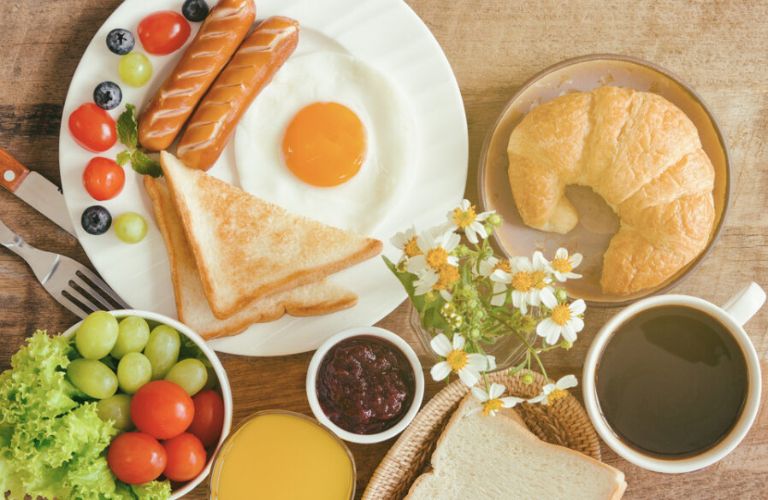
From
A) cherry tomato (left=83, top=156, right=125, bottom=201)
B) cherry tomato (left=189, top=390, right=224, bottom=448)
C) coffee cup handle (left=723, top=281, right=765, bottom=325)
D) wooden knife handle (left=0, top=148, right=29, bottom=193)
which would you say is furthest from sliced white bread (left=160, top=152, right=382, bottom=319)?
coffee cup handle (left=723, top=281, right=765, bottom=325)

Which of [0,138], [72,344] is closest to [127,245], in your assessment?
[72,344]

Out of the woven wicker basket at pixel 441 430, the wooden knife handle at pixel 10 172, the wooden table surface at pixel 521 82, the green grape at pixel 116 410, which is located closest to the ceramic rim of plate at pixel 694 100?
the wooden table surface at pixel 521 82

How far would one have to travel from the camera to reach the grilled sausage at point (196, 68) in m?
2.04

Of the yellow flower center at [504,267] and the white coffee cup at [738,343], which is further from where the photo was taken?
the white coffee cup at [738,343]

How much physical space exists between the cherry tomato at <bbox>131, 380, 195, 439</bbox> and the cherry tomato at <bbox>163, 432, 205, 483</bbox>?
0.10 ft

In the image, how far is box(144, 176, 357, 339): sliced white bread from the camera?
2.11 meters

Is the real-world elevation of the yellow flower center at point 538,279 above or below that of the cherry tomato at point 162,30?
below

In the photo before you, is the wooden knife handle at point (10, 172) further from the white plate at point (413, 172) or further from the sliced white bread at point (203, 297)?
the sliced white bread at point (203, 297)

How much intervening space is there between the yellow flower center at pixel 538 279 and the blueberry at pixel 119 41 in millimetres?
1304

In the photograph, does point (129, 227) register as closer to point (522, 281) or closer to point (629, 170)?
point (522, 281)

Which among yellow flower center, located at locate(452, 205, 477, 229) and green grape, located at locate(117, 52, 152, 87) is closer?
yellow flower center, located at locate(452, 205, 477, 229)

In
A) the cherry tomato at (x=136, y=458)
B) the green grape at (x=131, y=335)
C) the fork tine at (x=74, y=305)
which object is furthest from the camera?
the fork tine at (x=74, y=305)

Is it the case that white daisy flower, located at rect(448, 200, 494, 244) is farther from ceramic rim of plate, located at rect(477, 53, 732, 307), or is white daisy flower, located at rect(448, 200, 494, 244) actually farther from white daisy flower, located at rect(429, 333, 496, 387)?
ceramic rim of plate, located at rect(477, 53, 732, 307)

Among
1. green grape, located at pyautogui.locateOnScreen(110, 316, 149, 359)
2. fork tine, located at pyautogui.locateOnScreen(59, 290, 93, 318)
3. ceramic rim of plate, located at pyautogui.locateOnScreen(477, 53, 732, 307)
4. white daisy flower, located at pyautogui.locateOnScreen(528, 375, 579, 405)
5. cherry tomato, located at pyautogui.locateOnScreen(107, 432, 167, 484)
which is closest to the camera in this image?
white daisy flower, located at pyautogui.locateOnScreen(528, 375, 579, 405)
